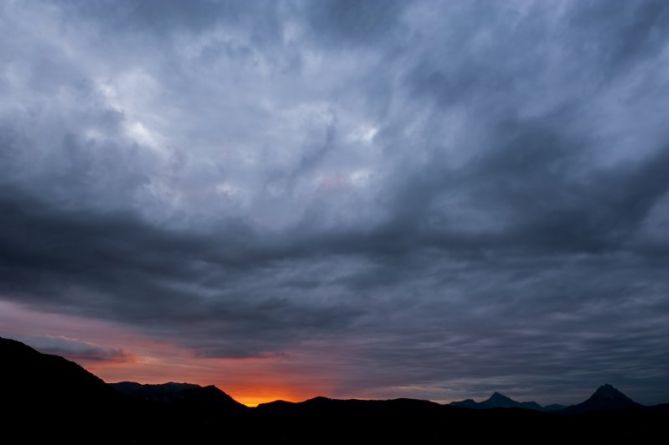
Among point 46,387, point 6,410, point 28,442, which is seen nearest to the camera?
point 28,442

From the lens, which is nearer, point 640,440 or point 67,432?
point 67,432

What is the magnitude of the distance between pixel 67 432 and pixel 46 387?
33.5 m

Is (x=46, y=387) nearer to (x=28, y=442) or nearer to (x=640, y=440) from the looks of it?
(x=28, y=442)

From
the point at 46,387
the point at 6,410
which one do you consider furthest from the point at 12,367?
the point at 6,410

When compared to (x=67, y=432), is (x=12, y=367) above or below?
above

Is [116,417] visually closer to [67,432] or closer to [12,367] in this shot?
[67,432]

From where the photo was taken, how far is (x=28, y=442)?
150625 millimetres

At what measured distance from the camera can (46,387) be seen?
628ft

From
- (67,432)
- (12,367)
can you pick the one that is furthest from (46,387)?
(67,432)

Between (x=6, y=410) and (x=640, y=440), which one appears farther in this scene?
(x=640, y=440)

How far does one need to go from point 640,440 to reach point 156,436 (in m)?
189

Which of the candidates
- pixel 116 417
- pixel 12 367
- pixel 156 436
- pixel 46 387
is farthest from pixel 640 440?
pixel 12 367

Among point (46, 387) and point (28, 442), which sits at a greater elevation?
point (46, 387)

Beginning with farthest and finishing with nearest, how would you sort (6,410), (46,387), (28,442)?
1. (46,387)
2. (6,410)
3. (28,442)
